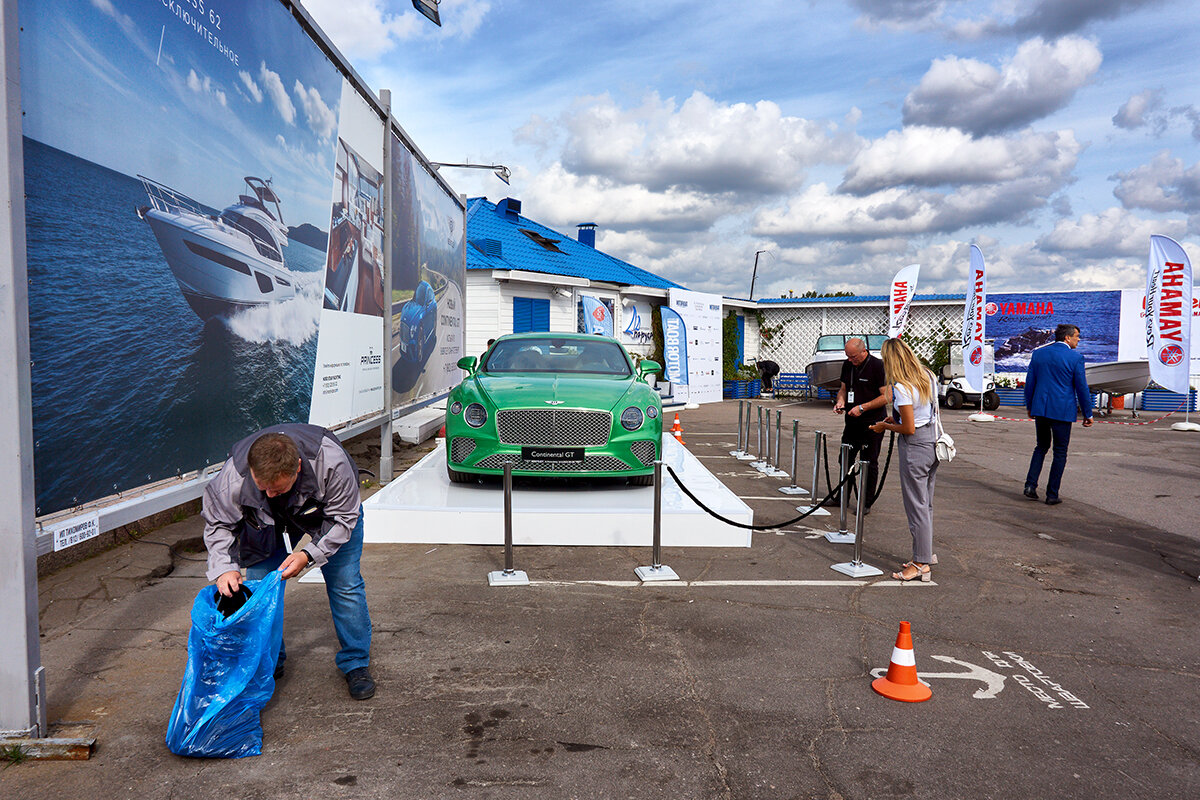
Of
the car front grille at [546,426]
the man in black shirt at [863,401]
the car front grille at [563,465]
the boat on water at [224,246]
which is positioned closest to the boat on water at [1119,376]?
the man in black shirt at [863,401]

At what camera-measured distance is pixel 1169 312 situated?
15.3 meters

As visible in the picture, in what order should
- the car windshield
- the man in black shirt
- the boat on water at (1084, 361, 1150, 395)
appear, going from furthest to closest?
the boat on water at (1084, 361, 1150, 395) → the car windshield → the man in black shirt

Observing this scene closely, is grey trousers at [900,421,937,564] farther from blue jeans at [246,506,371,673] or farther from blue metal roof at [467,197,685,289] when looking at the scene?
blue metal roof at [467,197,685,289]

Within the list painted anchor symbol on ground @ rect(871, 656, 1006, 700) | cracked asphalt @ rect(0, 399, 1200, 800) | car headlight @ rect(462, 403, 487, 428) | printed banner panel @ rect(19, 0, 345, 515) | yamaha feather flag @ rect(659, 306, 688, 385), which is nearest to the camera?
cracked asphalt @ rect(0, 399, 1200, 800)

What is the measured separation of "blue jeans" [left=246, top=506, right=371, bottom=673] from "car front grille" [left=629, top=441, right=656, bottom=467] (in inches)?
131

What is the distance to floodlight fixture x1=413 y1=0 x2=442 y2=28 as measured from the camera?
11.1 metres

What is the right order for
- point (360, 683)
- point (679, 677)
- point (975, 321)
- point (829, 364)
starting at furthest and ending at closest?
point (829, 364) → point (975, 321) → point (679, 677) → point (360, 683)

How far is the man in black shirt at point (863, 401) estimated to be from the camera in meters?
7.58

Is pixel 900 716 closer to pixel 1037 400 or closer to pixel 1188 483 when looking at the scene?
pixel 1037 400

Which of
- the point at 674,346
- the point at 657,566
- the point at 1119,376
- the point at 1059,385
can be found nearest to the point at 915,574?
the point at 657,566

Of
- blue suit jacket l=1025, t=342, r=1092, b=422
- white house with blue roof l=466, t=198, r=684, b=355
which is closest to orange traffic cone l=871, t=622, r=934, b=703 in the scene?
blue suit jacket l=1025, t=342, r=1092, b=422

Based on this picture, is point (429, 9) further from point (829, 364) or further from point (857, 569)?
point (829, 364)

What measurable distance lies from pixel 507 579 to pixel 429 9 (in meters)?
9.22

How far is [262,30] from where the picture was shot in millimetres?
5465
